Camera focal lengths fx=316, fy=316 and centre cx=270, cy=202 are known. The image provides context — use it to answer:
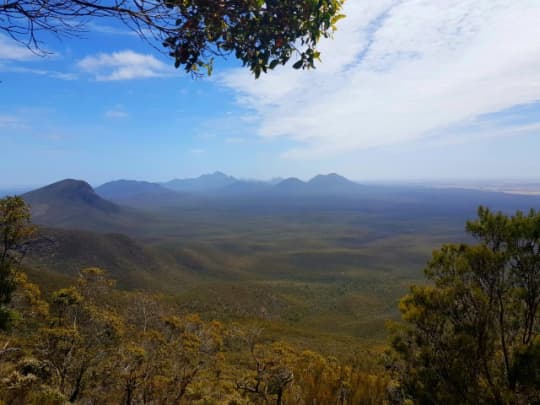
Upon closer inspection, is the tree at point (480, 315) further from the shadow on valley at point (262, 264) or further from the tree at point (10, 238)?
the shadow on valley at point (262, 264)

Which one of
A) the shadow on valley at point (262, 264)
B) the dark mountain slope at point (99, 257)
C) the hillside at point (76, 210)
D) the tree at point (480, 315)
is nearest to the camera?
the tree at point (480, 315)

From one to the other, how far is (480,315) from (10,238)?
6408 millimetres

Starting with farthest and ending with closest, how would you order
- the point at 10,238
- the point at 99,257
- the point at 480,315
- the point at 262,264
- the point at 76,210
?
the point at 76,210 → the point at 262,264 → the point at 99,257 → the point at 10,238 → the point at 480,315

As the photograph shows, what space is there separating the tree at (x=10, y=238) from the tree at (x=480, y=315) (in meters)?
5.52

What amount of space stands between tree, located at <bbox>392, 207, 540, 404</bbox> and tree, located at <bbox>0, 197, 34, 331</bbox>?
5.52 metres

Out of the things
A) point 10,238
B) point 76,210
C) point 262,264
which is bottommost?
point 262,264

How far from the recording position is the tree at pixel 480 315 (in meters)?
3.46

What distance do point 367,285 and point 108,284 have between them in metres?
66.8

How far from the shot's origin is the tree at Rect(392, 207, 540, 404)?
3.46 metres

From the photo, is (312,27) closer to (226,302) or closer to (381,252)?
(226,302)

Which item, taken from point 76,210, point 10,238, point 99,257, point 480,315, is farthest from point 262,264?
point 76,210

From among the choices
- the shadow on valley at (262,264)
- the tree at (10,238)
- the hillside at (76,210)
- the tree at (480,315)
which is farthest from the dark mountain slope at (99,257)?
the hillside at (76,210)

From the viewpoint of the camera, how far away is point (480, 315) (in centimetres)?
356

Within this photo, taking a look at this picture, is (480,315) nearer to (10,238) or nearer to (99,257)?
(10,238)
